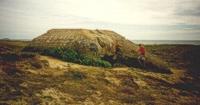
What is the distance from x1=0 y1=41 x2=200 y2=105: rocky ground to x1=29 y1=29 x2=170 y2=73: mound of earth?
1.48 m

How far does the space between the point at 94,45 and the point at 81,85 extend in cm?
447

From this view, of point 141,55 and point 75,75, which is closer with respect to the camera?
point 75,75

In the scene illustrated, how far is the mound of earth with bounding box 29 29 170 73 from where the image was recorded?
13.1 m

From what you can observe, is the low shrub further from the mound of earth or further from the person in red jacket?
the person in red jacket

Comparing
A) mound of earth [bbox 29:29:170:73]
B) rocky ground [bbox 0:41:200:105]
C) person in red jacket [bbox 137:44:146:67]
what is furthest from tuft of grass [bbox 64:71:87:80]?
person in red jacket [bbox 137:44:146:67]

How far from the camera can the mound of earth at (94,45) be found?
1315 centimetres

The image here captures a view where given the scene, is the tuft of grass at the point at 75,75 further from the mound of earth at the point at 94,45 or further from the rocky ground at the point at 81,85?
the mound of earth at the point at 94,45

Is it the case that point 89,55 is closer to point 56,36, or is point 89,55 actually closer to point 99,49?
point 99,49

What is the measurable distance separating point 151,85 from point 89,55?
3902mm

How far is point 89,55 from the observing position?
41.9 ft

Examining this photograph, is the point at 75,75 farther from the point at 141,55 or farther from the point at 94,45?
the point at 141,55

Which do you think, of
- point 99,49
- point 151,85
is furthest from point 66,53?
point 151,85

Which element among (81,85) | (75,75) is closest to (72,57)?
(75,75)

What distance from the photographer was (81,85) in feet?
29.8
